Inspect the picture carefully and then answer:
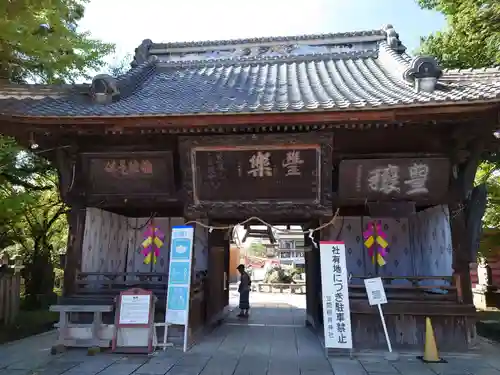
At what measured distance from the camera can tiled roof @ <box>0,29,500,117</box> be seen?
7184 millimetres

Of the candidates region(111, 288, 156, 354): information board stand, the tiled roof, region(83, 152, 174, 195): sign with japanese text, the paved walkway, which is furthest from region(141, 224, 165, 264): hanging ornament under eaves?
the tiled roof

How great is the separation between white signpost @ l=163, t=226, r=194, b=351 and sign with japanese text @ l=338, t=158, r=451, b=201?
354 cm

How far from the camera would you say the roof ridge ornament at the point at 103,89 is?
8242 millimetres

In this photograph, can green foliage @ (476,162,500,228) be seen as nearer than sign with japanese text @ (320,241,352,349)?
No

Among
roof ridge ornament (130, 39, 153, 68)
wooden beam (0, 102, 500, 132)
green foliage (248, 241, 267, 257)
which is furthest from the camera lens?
green foliage (248, 241, 267, 257)

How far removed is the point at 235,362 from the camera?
676cm

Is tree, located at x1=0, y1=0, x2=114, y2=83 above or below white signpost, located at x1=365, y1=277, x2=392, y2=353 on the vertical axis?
above

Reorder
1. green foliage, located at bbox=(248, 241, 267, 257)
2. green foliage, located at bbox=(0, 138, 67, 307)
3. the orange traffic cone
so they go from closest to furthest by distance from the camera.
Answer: the orange traffic cone
green foliage, located at bbox=(0, 138, 67, 307)
green foliage, located at bbox=(248, 241, 267, 257)

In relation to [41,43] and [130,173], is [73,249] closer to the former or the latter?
[130,173]

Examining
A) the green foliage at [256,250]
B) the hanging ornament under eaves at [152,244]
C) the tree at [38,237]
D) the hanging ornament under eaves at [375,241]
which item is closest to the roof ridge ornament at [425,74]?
the hanging ornament under eaves at [375,241]

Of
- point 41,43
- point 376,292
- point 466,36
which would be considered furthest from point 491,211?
point 41,43

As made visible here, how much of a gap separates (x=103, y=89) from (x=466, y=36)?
1069cm

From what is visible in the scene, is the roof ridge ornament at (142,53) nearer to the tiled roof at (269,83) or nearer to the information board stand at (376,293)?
the tiled roof at (269,83)

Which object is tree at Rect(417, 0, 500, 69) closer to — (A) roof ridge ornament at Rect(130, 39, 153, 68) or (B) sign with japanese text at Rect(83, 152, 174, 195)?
(B) sign with japanese text at Rect(83, 152, 174, 195)
